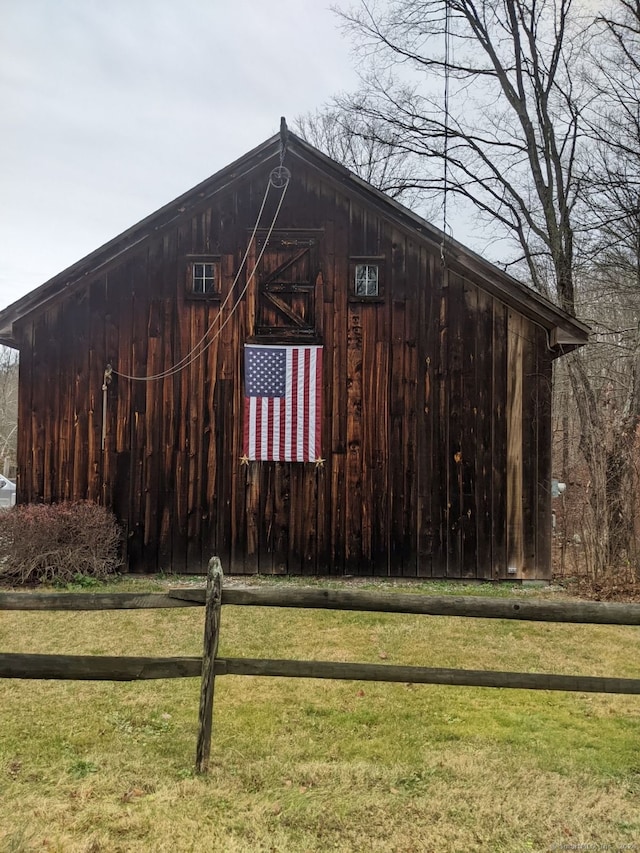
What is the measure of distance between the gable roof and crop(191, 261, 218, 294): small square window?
2.85 feet

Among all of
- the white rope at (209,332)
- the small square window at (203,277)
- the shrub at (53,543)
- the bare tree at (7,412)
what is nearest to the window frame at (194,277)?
the small square window at (203,277)

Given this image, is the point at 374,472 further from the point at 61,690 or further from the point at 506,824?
the point at 506,824

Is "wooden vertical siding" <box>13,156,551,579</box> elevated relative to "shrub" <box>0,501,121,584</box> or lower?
elevated

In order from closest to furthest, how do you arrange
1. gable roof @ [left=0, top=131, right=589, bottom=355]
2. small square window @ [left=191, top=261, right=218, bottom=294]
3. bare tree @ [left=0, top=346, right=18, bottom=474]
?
gable roof @ [left=0, top=131, right=589, bottom=355]
small square window @ [left=191, top=261, right=218, bottom=294]
bare tree @ [left=0, top=346, right=18, bottom=474]

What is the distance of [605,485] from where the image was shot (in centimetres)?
978

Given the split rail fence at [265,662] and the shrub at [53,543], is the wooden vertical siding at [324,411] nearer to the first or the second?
the shrub at [53,543]

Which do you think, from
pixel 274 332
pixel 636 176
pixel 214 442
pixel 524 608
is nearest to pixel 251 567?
pixel 214 442

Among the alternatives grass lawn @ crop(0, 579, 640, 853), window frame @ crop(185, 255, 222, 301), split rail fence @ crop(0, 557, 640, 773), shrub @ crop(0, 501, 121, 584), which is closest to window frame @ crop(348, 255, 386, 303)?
window frame @ crop(185, 255, 222, 301)

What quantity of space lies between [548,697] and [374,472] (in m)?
5.15

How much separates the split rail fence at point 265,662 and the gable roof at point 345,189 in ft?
22.6

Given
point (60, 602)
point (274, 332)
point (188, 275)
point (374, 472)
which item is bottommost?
point (60, 602)

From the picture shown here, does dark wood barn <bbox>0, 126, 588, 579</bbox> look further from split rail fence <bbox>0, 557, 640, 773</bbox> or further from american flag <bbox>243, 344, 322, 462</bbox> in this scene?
split rail fence <bbox>0, 557, 640, 773</bbox>

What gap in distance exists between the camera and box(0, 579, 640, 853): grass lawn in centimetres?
330

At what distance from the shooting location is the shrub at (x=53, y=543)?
9219mm
